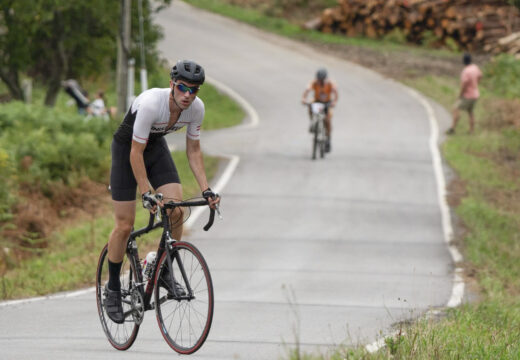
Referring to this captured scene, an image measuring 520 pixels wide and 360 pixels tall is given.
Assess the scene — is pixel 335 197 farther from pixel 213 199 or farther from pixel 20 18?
pixel 213 199

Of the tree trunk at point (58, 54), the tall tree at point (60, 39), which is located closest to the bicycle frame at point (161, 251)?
the tall tree at point (60, 39)

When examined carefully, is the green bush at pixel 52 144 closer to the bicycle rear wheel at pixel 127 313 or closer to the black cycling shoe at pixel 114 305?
the bicycle rear wheel at pixel 127 313

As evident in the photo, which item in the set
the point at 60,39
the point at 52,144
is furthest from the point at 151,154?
the point at 60,39

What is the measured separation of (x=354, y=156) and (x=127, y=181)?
51.7 ft

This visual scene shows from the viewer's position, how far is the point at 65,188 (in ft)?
59.5

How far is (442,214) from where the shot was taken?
56.4ft

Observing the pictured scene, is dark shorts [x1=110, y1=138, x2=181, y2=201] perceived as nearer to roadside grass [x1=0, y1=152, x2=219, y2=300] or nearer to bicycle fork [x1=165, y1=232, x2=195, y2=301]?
bicycle fork [x1=165, y1=232, x2=195, y2=301]

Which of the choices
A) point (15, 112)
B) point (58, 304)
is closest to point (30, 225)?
point (15, 112)

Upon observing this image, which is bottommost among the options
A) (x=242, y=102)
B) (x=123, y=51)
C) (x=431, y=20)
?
(x=242, y=102)

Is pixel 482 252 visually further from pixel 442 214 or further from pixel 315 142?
pixel 315 142

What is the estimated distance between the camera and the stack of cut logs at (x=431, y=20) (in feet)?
133

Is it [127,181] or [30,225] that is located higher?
[127,181]

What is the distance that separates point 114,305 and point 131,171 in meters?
1.14

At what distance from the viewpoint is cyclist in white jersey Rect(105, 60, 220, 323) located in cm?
672
